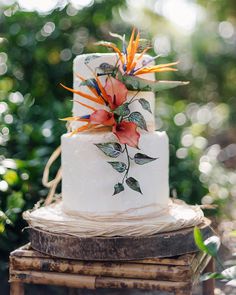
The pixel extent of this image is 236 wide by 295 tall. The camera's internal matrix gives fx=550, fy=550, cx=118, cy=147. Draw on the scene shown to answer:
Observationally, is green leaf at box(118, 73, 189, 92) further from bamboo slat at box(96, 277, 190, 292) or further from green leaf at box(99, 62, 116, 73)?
bamboo slat at box(96, 277, 190, 292)

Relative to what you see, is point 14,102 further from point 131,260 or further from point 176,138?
point 131,260

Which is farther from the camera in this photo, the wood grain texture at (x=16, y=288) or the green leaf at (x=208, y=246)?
the wood grain texture at (x=16, y=288)

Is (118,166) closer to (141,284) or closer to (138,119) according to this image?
(138,119)

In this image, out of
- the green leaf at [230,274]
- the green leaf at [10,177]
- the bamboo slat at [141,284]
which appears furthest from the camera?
the green leaf at [10,177]

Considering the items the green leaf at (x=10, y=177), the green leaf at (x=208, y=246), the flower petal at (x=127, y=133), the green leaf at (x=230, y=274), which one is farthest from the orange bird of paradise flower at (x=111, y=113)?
the green leaf at (x=10, y=177)

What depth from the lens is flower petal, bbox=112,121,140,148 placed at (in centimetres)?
163

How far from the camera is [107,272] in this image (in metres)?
1.63

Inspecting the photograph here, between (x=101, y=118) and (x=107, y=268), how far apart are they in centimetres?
45

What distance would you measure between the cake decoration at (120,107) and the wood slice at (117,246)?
15 cm

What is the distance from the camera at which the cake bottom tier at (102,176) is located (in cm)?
169

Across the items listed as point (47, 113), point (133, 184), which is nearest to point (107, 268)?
point (133, 184)

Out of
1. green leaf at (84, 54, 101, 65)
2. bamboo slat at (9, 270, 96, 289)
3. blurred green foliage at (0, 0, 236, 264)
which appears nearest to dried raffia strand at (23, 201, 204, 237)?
bamboo slat at (9, 270, 96, 289)

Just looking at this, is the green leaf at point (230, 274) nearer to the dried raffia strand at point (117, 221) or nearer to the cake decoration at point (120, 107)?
the dried raffia strand at point (117, 221)

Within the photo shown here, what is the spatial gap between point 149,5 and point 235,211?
3.70 metres
